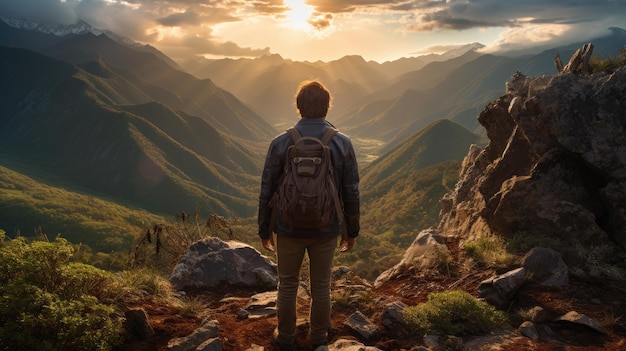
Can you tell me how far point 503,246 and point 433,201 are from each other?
125 meters

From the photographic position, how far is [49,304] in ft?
15.3

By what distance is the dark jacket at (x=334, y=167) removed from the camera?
5008 millimetres

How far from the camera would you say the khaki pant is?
5.14 m

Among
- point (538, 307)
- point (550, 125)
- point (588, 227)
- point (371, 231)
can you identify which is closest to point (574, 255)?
point (588, 227)

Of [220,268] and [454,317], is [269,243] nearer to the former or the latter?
[454,317]

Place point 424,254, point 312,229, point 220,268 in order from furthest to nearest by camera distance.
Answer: point 424,254
point 220,268
point 312,229

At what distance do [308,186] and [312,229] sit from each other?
1.90 ft

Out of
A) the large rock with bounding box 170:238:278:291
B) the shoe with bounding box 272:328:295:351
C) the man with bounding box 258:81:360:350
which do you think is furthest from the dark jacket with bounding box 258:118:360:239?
the large rock with bounding box 170:238:278:291

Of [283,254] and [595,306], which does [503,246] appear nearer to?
[595,306]

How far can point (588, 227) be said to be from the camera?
8281 mm

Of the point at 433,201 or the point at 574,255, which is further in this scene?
the point at 433,201

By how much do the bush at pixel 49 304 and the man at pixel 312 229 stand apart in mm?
2196

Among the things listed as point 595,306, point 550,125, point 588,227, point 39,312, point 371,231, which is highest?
point 550,125

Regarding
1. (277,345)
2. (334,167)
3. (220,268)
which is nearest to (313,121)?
(334,167)
